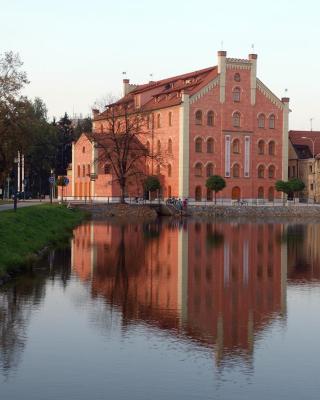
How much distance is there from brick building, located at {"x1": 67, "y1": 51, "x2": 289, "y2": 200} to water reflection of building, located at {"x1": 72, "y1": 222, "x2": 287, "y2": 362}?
50.8 m

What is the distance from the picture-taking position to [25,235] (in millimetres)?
33594

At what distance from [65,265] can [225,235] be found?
2156cm

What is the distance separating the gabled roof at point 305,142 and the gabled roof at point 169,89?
72.5ft

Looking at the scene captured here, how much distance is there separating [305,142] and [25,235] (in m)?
87.5

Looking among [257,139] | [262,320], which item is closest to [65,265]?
[262,320]

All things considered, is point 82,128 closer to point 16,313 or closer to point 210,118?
point 210,118

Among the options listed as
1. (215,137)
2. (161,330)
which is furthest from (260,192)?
(161,330)

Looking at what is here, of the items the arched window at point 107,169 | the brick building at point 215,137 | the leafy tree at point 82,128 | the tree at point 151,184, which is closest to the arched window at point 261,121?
the brick building at point 215,137

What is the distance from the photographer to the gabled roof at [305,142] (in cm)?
11247

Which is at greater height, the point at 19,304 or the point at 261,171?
the point at 261,171

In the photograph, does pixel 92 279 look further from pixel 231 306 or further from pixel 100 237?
pixel 100 237

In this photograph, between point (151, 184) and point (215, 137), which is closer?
point (151, 184)

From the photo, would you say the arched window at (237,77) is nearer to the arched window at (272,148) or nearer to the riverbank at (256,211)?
the arched window at (272,148)

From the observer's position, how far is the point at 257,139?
3935 inches
